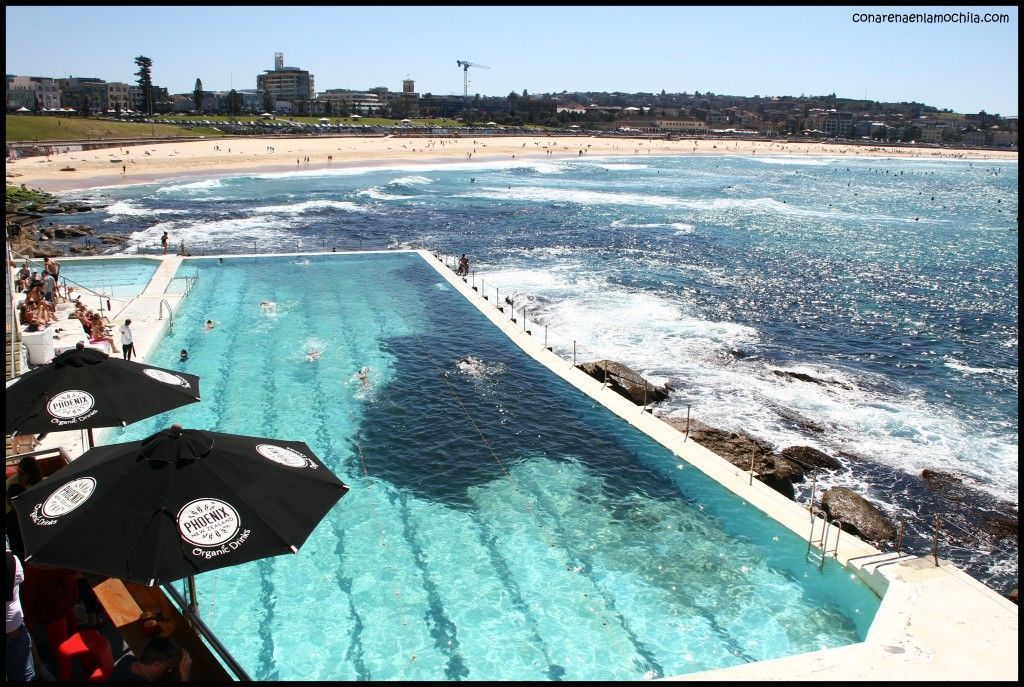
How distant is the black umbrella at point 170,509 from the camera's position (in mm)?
6016

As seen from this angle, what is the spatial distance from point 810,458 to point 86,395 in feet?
51.5

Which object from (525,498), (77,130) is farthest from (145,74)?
(525,498)

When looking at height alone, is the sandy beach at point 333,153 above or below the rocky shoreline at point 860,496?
above

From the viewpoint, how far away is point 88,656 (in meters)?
6.62

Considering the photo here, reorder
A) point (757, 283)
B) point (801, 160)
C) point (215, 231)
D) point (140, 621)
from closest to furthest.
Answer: point (140, 621) → point (757, 283) → point (215, 231) → point (801, 160)

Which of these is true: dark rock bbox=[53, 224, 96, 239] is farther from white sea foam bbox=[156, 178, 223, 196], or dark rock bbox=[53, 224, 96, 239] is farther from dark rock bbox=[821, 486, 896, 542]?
dark rock bbox=[821, 486, 896, 542]

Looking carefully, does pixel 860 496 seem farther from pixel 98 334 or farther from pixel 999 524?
pixel 98 334

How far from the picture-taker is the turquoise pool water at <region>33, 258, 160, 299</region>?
27453 millimetres

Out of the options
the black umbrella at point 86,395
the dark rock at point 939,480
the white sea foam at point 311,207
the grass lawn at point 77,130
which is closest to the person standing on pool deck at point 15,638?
the black umbrella at point 86,395

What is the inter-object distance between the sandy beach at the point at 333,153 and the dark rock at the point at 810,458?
239 feet

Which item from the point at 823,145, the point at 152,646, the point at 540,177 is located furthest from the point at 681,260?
the point at 823,145

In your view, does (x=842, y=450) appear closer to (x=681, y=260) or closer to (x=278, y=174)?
(x=681, y=260)

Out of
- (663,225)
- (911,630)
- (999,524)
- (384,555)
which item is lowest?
(999,524)

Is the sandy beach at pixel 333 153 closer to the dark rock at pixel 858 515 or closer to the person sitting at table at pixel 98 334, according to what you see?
the person sitting at table at pixel 98 334
